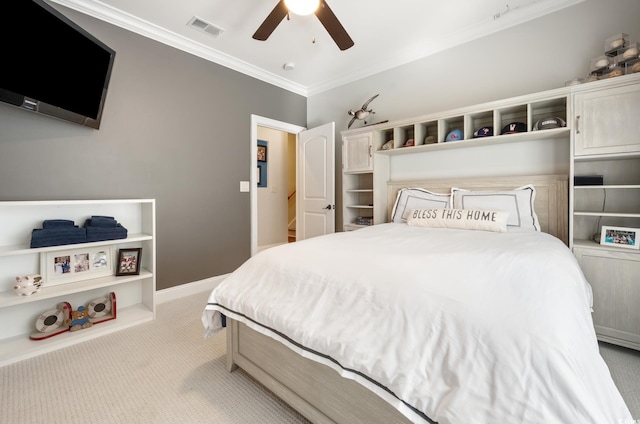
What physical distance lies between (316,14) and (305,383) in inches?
88.2

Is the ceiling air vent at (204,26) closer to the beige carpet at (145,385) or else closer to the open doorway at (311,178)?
the open doorway at (311,178)

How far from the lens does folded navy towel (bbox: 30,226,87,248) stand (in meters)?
1.87

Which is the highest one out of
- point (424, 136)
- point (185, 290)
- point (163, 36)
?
point (163, 36)

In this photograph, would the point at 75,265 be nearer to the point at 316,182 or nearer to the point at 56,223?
the point at 56,223

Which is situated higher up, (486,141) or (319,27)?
(319,27)

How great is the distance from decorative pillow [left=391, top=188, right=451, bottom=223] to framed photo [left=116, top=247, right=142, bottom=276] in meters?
2.46

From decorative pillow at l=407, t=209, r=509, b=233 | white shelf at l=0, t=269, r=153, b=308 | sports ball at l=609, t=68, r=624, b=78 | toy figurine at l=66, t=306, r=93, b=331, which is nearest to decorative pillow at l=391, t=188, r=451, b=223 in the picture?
decorative pillow at l=407, t=209, r=509, b=233

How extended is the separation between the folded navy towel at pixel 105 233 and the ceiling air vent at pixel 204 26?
195 cm

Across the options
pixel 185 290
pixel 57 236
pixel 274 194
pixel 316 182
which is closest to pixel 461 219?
pixel 316 182

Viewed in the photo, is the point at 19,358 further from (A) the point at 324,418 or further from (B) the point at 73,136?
(A) the point at 324,418

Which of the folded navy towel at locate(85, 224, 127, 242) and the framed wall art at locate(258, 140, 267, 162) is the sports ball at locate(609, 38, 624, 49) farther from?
the framed wall art at locate(258, 140, 267, 162)

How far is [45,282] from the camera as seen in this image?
2057mm

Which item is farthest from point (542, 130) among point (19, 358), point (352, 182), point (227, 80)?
point (19, 358)

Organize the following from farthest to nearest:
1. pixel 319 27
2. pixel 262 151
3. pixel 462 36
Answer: pixel 262 151 < pixel 462 36 < pixel 319 27
